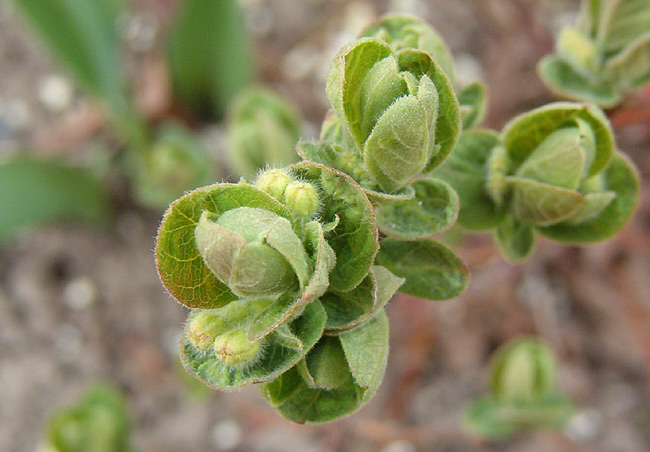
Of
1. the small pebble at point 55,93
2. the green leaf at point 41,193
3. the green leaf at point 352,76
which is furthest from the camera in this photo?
the small pebble at point 55,93

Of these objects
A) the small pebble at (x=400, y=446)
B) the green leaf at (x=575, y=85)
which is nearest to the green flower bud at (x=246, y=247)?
the green leaf at (x=575, y=85)

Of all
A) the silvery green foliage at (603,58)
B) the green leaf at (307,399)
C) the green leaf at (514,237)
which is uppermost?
the silvery green foliage at (603,58)

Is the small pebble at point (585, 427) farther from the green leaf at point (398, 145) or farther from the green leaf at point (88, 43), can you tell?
the green leaf at point (88, 43)

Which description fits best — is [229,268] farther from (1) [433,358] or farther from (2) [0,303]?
(2) [0,303]

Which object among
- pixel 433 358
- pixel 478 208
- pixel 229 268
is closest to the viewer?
pixel 229 268

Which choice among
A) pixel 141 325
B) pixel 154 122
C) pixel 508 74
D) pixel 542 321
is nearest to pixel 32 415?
pixel 141 325

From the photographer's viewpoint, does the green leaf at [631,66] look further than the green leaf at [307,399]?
Yes

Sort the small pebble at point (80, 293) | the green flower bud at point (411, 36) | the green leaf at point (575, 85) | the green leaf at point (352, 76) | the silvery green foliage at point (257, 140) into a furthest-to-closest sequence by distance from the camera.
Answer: the small pebble at point (80, 293)
the silvery green foliage at point (257, 140)
the green leaf at point (575, 85)
the green flower bud at point (411, 36)
the green leaf at point (352, 76)

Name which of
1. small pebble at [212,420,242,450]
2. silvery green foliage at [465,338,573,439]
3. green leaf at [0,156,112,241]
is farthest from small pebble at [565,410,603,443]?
green leaf at [0,156,112,241]
